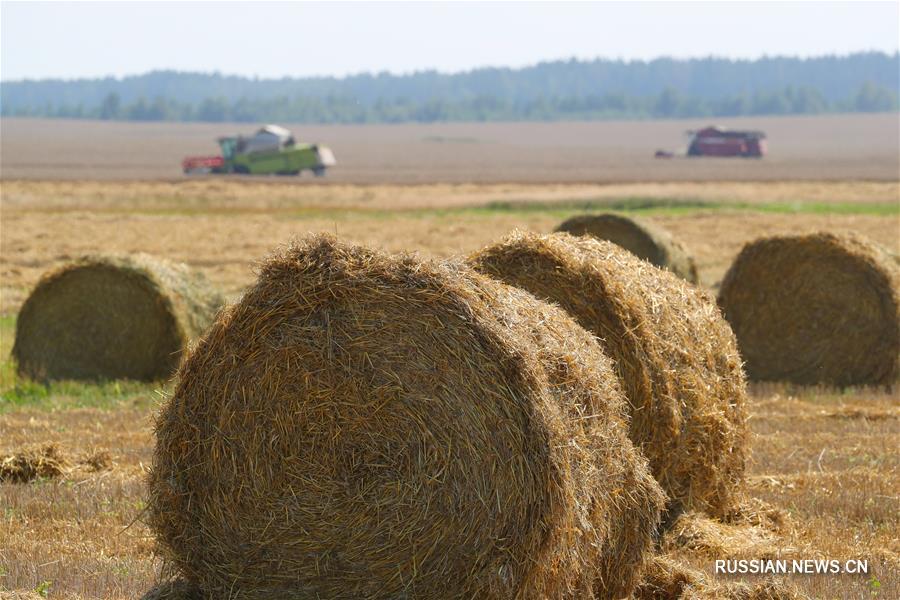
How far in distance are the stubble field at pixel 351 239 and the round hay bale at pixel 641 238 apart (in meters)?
3.16

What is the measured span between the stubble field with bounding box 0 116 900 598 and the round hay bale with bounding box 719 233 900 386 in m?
0.53

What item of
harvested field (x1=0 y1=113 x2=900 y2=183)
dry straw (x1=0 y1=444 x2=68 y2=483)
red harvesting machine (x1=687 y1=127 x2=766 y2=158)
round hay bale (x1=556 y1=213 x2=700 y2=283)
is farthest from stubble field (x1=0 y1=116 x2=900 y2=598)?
red harvesting machine (x1=687 y1=127 x2=766 y2=158)

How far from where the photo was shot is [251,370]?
6020 mm

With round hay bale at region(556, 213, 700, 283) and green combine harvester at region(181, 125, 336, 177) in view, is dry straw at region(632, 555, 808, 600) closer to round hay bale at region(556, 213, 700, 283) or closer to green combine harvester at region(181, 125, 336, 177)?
round hay bale at region(556, 213, 700, 283)

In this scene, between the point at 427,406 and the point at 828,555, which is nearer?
the point at 427,406

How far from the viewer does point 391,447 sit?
585 centimetres

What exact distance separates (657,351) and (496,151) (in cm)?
11694

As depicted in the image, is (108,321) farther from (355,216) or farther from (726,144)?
(726,144)

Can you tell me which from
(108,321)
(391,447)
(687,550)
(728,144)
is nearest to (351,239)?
(108,321)

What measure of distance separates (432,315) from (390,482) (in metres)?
0.79

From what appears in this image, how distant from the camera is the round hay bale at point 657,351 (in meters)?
7.16

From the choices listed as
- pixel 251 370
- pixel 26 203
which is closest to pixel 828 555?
pixel 251 370

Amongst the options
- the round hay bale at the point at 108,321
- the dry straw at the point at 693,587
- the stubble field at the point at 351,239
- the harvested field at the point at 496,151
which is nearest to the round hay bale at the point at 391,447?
the dry straw at the point at 693,587

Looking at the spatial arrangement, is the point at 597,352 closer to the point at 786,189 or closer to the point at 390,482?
the point at 390,482
